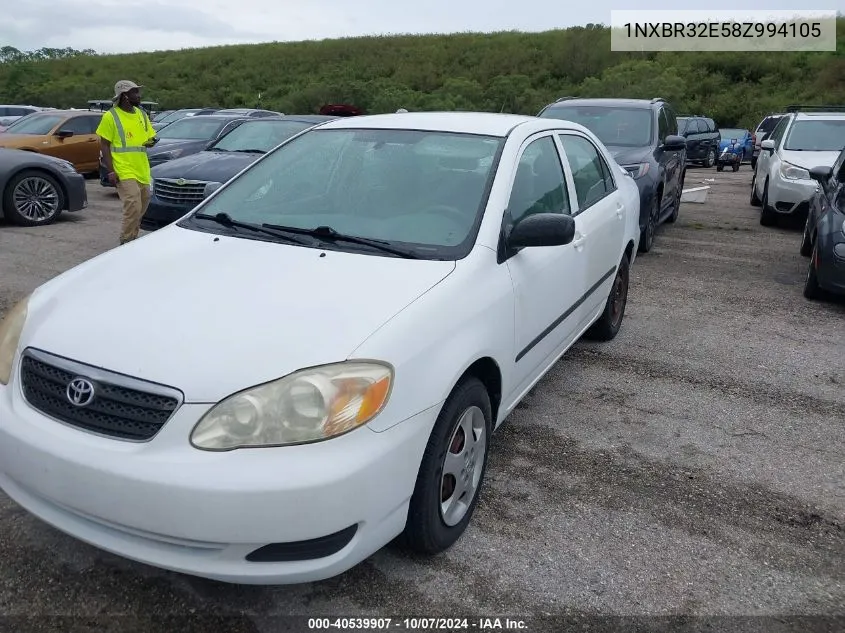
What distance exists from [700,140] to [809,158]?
1078 centimetres

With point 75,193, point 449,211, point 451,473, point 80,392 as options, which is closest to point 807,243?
point 449,211

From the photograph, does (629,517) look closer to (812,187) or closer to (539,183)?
(539,183)

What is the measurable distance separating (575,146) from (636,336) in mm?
1741

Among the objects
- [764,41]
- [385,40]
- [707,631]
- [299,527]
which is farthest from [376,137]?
[385,40]

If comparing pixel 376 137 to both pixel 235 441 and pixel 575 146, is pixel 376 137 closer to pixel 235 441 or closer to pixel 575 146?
pixel 575 146

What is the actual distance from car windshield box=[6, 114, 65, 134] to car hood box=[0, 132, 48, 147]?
0.77ft

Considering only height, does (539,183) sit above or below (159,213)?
above

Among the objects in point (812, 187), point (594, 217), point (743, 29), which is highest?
point (743, 29)

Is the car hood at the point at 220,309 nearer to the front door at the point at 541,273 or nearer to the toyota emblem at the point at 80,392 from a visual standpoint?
the toyota emblem at the point at 80,392

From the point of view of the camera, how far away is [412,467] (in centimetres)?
238

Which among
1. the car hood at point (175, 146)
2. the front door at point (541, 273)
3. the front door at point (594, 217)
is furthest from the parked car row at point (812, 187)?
the car hood at point (175, 146)

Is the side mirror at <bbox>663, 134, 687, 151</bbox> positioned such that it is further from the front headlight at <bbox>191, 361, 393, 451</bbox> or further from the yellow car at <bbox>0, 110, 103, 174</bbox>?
the yellow car at <bbox>0, 110, 103, 174</bbox>

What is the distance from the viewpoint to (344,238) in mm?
3088

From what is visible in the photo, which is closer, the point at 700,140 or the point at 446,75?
the point at 700,140
